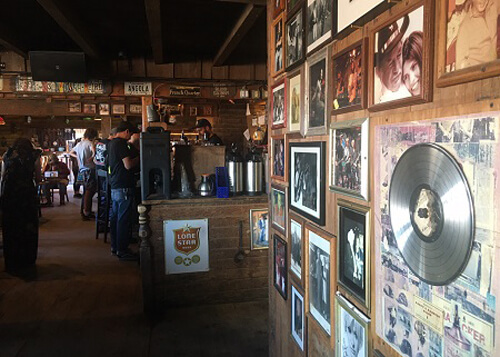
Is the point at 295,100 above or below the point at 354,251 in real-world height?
above

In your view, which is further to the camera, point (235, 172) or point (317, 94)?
point (235, 172)

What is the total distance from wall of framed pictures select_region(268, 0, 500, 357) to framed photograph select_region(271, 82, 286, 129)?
0.04 m

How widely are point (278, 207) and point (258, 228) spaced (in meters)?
1.33

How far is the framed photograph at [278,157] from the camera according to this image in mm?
1888

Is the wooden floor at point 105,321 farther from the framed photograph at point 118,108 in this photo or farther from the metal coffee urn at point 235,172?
the framed photograph at point 118,108

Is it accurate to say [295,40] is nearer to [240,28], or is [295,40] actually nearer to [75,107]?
[240,28]

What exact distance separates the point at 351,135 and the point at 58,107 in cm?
907

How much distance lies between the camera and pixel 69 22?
364cm

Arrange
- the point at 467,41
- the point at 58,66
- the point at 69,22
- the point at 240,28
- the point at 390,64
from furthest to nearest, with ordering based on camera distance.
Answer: the point at 58,66 → the point at 240,28 → the point at 69,22 → the point at 390,64 → the point at 467,41

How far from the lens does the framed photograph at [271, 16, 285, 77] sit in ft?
6.10

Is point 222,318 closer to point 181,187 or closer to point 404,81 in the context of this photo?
point 181,187

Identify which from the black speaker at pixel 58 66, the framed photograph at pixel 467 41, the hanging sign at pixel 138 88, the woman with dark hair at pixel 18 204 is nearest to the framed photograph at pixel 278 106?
the framed photograph at pixel 467 41

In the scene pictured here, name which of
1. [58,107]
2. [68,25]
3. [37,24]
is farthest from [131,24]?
[58,107]

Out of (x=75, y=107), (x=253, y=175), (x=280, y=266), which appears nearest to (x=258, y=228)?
(x=253, y=175)
